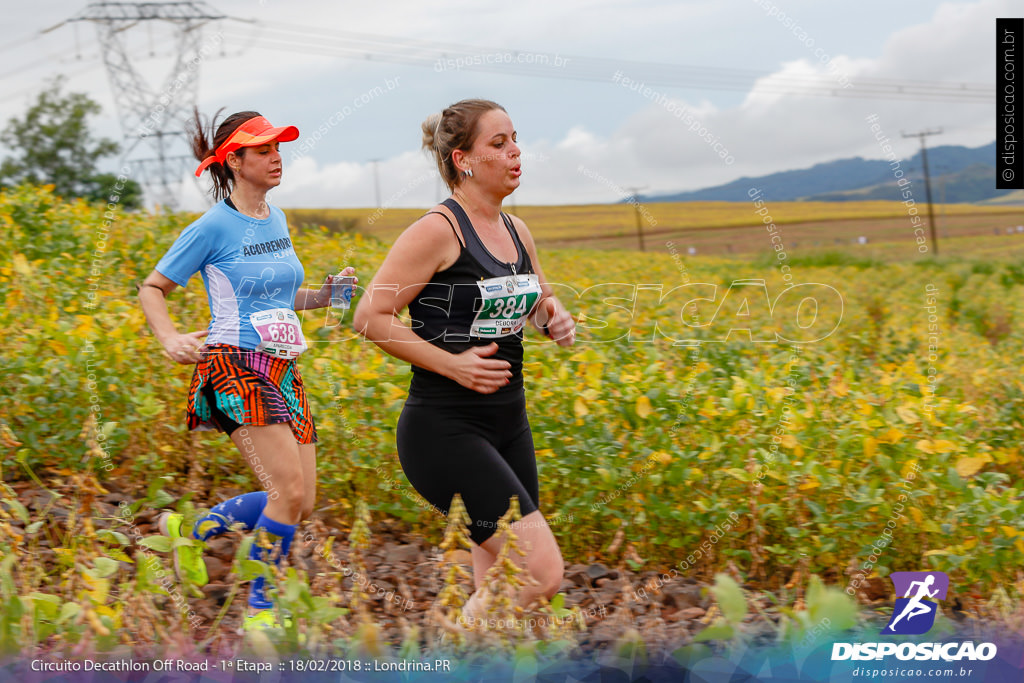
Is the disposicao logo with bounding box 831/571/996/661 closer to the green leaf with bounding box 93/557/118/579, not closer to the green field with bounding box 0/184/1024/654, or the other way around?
the green field with bounding box 0/184/1024/654

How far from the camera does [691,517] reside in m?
4.15

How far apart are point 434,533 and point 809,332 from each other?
5.67 m

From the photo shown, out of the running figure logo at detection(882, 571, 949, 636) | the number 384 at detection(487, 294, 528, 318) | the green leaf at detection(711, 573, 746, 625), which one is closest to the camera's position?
the green leaf at detection(711, 573, 746, 625)

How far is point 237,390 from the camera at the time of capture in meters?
3.34

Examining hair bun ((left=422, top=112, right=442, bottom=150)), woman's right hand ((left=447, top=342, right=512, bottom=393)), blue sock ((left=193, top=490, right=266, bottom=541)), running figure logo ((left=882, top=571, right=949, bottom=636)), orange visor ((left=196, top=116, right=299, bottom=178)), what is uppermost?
orange visor ((left=196, top=116, right=299, bottom=178))

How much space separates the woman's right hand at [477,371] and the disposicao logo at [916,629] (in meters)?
1.26

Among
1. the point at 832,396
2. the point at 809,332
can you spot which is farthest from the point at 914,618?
the point at 809,332

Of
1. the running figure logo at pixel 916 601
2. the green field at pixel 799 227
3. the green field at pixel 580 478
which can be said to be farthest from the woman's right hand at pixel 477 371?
the green field at pixel 799 227

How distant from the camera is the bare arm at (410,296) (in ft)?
9.55

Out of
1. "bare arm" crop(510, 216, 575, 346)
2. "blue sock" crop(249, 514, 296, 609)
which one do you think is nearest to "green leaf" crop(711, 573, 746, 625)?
"bare arm" crop(510, 216, 575, 346)

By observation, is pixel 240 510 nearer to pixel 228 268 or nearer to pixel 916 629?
pixel 228 268

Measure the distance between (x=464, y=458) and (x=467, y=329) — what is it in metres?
0.42

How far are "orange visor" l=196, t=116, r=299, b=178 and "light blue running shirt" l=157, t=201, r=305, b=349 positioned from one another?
8.4 inches

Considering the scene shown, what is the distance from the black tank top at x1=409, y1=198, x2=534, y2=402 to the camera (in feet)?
9.78
